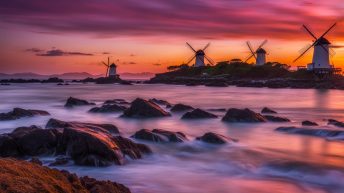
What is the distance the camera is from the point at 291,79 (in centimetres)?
9394

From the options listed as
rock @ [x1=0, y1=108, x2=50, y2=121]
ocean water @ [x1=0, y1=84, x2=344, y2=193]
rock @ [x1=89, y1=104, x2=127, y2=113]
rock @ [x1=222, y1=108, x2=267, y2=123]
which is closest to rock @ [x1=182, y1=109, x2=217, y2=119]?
rock @ [x1=222, y1=108, x2=267, y2=123]

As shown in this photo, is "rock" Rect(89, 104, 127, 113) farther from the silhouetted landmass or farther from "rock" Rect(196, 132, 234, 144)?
the silhouetted landmass

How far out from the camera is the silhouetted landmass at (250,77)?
271ft

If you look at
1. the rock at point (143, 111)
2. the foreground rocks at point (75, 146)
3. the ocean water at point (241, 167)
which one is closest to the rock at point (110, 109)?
the rock at point (143, 111)

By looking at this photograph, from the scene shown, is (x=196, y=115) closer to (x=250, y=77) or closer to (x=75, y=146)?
(x=75, y=146)

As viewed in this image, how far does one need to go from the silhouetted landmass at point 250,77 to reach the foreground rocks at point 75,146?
70.6 metres

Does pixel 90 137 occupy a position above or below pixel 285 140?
above

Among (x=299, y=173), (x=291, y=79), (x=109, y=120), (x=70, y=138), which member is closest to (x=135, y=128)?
(x=109, y=120)

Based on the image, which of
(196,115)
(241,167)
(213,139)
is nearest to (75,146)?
(241,167)

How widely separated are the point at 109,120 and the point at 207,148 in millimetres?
9399

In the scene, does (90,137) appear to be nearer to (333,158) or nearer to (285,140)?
(333,158)

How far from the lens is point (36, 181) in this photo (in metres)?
5.11

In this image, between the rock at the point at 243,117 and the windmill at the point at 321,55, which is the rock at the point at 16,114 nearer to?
the rock at the point at 243,117

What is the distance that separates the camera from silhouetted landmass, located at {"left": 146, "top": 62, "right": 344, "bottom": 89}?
82.5 meters
